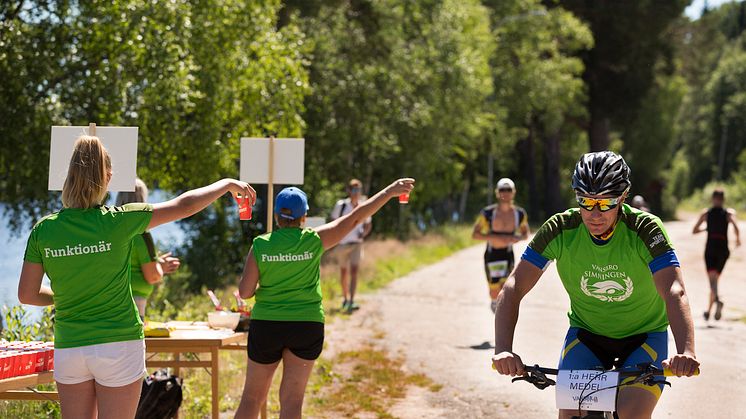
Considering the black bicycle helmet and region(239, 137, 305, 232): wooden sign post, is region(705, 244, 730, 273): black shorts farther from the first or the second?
the black bicycle helmet

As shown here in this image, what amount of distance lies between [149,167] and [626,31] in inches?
1506

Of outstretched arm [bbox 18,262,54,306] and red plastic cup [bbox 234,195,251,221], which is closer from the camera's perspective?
outstretched arm [bbox 18,262,54,306]

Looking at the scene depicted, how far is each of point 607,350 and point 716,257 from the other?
11.4 metres

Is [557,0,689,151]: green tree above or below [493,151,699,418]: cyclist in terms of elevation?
above

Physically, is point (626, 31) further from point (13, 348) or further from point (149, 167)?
point (13, 348)

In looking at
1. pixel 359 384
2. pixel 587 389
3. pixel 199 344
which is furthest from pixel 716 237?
Result: pixel 587 389

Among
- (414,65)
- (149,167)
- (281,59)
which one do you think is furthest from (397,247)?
(149,167)

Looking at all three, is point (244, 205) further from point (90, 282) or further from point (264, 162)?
point (264, 162)

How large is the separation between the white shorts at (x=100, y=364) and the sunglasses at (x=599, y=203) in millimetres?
2225

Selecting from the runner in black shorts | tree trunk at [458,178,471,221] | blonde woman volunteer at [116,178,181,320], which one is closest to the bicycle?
blonde woman volunteer at [116,178,181,320]

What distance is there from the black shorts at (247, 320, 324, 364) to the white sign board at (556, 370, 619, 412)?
2.05m

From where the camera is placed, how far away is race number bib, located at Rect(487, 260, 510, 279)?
12.7 metres

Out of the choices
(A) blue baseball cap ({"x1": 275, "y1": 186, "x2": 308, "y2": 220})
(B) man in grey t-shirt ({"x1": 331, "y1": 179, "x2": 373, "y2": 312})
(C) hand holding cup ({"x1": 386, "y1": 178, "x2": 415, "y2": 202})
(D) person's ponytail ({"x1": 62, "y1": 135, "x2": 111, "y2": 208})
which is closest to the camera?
(D) person's ponytail ({"x1": 62, "y1": 135, "x2": 111, "y2": 208})

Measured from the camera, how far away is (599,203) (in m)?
4.57
